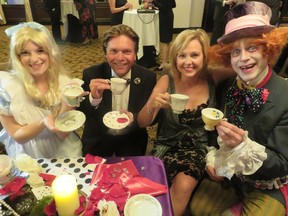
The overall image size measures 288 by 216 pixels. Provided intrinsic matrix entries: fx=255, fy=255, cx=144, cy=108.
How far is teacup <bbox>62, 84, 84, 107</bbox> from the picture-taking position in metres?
1.49

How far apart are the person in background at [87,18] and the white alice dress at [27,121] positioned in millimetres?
4817

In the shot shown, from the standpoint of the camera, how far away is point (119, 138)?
82.4 inches

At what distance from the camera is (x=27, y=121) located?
170cm

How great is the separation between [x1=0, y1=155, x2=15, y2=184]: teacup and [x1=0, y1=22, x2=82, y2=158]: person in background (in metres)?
0.45

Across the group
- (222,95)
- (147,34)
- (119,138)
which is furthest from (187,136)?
(147,34)

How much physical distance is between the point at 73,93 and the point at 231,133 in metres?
0.90

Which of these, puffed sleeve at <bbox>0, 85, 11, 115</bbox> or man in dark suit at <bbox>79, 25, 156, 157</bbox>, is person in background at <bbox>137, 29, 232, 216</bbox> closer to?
man in dark suit at <bbox>79, 25, 156, 157</bbox>

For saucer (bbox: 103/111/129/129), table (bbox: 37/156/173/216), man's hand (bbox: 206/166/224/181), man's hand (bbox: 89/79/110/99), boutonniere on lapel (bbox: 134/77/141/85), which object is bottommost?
man's hand (bbox: 206/166/224/181)

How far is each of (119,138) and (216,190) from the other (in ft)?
2.76

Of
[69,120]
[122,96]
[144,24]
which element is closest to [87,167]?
[69,120]

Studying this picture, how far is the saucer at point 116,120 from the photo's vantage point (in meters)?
1.58

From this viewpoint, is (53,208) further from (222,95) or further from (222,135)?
(222,95)

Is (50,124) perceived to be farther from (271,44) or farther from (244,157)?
(271,44)

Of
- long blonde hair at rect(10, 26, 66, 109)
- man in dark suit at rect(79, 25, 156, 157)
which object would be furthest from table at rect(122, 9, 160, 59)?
long blonde hair at rect(10, 26, 66, 109)
